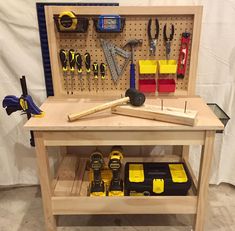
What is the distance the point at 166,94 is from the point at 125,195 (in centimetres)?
59

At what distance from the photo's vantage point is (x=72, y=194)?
56.8 inches

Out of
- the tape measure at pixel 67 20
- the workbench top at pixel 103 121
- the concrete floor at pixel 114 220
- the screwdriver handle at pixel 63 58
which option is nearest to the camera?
the workbench top at pixel 103 121

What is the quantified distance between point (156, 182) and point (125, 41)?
2.46 ft

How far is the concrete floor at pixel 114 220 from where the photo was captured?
5.17 ft

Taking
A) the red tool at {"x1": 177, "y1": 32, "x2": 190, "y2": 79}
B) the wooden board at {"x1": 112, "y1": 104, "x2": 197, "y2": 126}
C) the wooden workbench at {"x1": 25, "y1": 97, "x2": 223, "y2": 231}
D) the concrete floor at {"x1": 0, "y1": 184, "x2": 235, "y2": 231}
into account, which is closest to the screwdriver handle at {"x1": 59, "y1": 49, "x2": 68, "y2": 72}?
the wooden workbench at {"x1": 25, "y1": 97, "x2": 223, "y2": 231}

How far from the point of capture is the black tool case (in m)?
1.39

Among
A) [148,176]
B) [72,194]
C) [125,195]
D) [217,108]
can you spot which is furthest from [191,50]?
[72,194]

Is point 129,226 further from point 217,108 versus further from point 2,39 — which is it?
point 2,39

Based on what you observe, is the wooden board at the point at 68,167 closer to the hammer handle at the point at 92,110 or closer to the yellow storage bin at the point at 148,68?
the hammer handle at the point at 92,110

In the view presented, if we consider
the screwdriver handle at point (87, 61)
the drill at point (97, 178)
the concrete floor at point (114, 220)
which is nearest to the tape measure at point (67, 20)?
the screwdriver handle at point (87, 61)

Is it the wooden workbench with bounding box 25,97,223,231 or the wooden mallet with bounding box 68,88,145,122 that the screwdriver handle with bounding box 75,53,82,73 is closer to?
the wooden workbench with bounding box 25,97,223,231

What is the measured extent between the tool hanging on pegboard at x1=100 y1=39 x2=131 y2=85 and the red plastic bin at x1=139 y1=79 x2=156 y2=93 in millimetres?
127

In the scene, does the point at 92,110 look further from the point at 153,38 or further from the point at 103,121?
the point at 153,38

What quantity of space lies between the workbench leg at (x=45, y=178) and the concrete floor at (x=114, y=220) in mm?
204
